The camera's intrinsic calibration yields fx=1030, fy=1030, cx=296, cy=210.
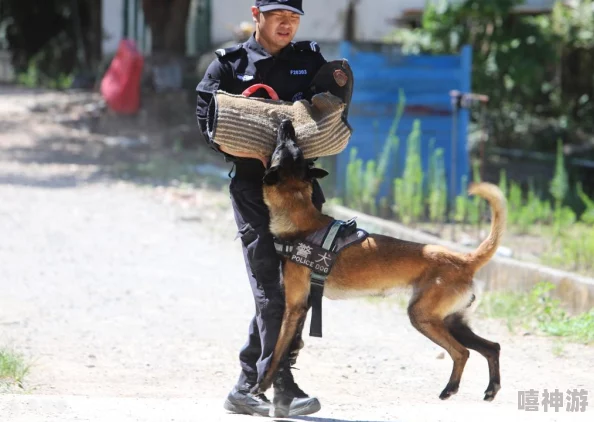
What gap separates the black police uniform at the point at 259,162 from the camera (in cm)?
449

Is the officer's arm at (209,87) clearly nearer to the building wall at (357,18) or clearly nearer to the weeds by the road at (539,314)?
the weeds by the road at (539,314)

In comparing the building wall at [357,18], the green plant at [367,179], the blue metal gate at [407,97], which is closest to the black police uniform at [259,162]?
the green plant at [367,179]

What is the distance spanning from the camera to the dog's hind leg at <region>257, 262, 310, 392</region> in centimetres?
444

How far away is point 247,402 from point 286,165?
1.14 metres

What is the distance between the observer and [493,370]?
15.4 ft

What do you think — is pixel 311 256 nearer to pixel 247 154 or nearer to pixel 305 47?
pixel 247 154

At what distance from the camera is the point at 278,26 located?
14.5ft

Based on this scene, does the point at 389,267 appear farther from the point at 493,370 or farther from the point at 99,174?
the point at 99,174

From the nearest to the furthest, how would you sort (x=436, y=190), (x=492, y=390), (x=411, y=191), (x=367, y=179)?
(x=492, y=390)
(x=436, y=190)
(x=411, y=191)
(x=367, y=179)

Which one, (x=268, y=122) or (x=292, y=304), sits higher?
(x=268, y=122)

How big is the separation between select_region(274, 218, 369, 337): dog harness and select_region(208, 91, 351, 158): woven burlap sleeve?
0.34m

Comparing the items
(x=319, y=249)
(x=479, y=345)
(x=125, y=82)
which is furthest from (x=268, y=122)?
(x=125, y=82)

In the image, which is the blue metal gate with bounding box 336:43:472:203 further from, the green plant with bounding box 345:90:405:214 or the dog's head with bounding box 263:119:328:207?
the dog's head with bounding box 263:119:328:207

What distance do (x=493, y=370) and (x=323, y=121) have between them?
1403mm
